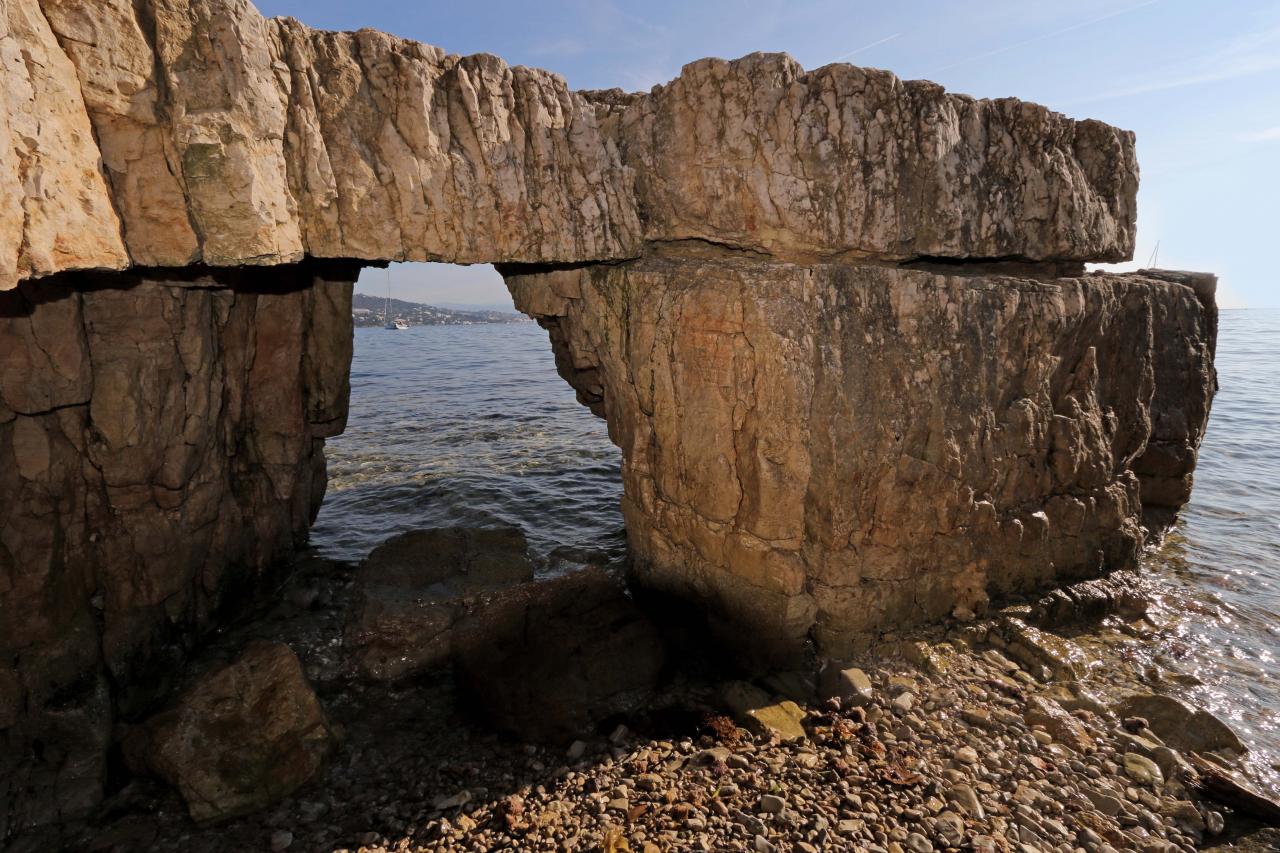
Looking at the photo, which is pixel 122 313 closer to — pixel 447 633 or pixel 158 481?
pixel 158 481

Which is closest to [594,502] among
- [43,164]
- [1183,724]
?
[1183,724]

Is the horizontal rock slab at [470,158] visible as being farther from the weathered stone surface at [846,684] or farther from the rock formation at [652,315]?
the weathered stone surface at [846,684]

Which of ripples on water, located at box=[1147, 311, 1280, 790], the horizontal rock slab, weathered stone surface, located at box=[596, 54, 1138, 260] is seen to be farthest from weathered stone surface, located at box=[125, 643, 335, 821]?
ripples on water, located at box=[1147, 311, 1280, 790]

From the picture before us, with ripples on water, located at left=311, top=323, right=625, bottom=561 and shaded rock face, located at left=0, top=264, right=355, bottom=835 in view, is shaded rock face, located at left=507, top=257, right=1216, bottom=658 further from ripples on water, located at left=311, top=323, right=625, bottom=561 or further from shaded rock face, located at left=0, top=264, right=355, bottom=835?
shaded rock face, located at left=0, top=264, right=355, bottom=835

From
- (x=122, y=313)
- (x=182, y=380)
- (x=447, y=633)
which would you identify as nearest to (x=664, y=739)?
(x=447, y=633)

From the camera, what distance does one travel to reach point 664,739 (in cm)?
749

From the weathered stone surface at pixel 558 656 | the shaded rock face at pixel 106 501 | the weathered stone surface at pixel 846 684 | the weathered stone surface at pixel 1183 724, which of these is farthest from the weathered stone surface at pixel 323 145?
the weathered stone surface at pixel 1183 724

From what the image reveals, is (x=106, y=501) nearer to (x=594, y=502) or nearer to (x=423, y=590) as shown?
(x=423, y=590)

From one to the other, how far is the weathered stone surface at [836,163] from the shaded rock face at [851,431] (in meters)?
0.60

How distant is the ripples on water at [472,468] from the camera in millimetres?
15336

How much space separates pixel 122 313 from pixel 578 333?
6.61 metres

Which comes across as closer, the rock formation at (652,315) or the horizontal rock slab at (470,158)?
the horizontal rock slab at (470,158)

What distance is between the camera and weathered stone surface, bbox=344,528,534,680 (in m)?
9.35

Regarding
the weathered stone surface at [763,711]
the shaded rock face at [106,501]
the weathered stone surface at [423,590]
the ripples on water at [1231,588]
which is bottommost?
the ripples on water at [1231,588]
